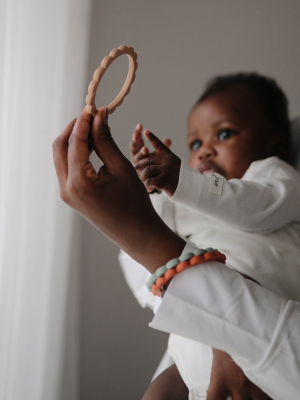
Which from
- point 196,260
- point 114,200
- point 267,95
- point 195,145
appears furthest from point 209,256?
point 267,95

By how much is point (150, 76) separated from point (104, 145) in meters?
1.03

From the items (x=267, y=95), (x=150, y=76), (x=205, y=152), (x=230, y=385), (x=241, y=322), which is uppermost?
(x=150, y=76)

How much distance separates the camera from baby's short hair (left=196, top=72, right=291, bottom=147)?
1070 mm

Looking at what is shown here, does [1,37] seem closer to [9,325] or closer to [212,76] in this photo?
[9,325]

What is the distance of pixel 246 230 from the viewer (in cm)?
73

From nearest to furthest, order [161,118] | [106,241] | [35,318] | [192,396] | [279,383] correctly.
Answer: [279,383] → [192,396] → [35,318] → [106,241] → [161,118]

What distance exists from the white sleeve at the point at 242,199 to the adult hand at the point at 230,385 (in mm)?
270

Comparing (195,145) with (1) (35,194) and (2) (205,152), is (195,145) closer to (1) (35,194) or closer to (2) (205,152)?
(2) (205,152)

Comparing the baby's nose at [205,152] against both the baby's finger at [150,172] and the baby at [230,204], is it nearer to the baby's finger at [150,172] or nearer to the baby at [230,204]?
the baby at [230,204]

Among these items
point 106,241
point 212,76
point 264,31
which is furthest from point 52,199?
point 264,31

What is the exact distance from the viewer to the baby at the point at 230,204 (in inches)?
26.4

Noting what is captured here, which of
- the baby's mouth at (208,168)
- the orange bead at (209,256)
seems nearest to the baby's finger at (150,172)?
the orange bead at (209,256)

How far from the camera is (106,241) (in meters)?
1.25

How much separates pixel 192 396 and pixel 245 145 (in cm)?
66
